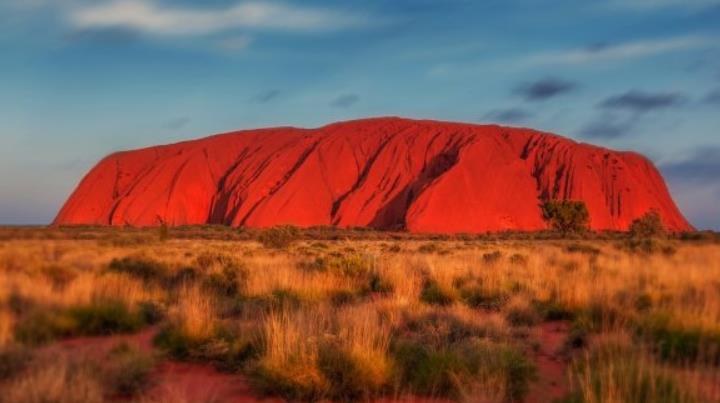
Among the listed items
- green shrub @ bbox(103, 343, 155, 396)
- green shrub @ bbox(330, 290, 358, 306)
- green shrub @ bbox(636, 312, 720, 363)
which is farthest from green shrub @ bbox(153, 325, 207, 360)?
green shrub @ bbox(636, 312, 720, 363)

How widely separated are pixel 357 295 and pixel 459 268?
3659 millimetres

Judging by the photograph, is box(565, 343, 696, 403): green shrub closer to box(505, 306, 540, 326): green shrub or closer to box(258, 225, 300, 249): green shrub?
box(505, 306, 540, 326): green shrub

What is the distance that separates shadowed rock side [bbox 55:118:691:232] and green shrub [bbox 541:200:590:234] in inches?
503

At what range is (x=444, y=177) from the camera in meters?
62.6

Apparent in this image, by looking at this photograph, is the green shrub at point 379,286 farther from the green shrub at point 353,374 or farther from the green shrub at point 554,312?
the green shrub at point 353,374

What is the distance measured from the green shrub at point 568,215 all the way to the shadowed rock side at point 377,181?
12.8m

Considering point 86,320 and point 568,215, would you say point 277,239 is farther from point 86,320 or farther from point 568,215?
point 568,215

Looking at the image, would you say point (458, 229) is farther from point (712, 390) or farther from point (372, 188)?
point (712, 390)

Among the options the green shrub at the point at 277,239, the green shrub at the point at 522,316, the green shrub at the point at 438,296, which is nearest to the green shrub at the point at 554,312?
the green shrub at the point at 522,316

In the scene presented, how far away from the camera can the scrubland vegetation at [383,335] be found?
522 centimetres

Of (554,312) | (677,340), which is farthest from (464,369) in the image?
(554,312)

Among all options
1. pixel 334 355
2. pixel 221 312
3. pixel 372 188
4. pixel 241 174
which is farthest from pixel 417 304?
pixel 241 174

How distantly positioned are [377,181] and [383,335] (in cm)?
6038

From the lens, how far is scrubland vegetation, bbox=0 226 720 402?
5219 mm
